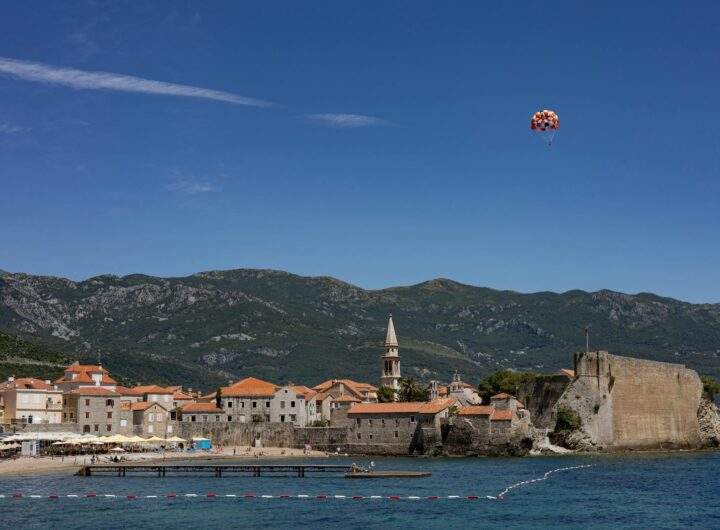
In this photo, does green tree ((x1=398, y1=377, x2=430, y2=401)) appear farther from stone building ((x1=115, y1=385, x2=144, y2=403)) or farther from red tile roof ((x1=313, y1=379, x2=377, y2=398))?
stone building ((x1=115, y1=385, x2=144, y2=403))

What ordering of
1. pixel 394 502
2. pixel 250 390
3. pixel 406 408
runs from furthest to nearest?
pixel 250 390, pixel 406 408, pixel 394 502

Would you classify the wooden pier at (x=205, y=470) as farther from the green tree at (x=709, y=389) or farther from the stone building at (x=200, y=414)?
the green tree at (x=709, y=389)

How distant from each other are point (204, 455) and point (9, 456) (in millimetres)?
17601

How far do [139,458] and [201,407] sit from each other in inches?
848

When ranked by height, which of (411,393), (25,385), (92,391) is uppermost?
(25,385)

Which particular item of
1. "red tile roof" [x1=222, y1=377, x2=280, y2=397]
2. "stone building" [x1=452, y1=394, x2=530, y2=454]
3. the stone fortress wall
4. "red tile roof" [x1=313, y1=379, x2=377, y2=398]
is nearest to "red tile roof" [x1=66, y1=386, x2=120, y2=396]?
"red tile roof" [x1=222, y1=377, x2=280, y2=397]

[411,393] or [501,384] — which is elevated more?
[501,384]

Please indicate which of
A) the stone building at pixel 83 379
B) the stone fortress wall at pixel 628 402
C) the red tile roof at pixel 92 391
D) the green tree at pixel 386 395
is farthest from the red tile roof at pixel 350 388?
the red tile roof at pixel 92 391

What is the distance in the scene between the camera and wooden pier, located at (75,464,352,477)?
67.7m

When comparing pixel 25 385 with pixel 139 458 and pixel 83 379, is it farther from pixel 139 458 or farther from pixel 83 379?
pixel 139 458

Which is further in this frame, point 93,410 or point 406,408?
point 406,408

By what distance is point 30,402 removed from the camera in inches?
3516

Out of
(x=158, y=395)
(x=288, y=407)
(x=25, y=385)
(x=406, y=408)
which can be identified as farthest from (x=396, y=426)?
(x=25, y=385)

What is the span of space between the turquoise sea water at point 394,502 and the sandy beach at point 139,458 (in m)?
4.77
